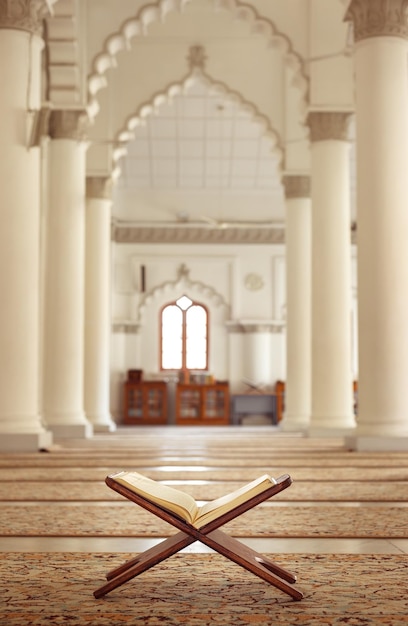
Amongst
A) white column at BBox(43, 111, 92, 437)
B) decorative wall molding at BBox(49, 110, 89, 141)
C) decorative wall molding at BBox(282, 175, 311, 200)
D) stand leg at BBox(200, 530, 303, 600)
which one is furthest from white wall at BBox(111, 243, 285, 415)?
stand leg at BBox(200, 530, 303, 600)

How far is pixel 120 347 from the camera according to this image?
19.9 metres

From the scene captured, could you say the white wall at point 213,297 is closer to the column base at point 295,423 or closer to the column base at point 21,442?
the column base at point 295,423

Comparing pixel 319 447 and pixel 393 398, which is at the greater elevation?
pixel 393 398

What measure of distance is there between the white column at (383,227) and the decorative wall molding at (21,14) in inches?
112

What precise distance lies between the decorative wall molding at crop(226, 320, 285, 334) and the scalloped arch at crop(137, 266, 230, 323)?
0.38 metres

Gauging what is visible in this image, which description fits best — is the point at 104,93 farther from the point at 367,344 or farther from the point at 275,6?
the point at 367,344

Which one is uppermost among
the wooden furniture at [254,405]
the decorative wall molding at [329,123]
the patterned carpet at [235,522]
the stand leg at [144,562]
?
the decorative wall molding at [329,123]

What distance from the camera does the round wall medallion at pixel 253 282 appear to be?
2027 cm

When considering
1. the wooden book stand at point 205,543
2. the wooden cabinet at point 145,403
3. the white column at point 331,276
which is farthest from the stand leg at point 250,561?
the wooden cabinet at point 145,403

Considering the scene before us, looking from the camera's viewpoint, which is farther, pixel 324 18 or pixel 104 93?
pixel 104 93

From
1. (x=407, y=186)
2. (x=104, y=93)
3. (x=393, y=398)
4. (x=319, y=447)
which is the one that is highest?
(x=104, y=93)

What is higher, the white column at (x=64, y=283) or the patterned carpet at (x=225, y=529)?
the white column at (x=64, y=283)

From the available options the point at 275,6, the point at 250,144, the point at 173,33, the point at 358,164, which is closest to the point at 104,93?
the point at 173,33

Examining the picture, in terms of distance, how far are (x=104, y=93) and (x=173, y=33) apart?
4.25 feet
